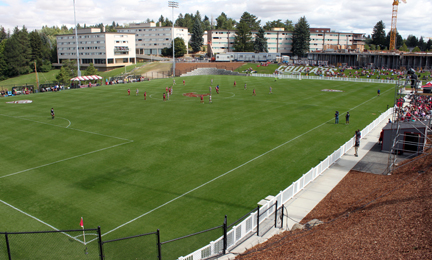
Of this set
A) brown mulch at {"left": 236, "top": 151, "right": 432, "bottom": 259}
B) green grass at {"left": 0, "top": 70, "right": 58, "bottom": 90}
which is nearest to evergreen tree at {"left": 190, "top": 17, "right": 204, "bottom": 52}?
green grass at {"left": 0, "top": 70, "right": 58, "bottom": 90}

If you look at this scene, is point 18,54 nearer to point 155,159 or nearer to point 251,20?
point 251,20

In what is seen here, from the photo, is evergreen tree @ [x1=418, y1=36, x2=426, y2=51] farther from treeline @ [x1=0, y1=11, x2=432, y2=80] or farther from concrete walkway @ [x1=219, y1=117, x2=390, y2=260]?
concrete walkway @ [x1=219, y1=117, x2=390, y2=260]

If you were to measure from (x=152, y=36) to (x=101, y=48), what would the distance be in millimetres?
36168

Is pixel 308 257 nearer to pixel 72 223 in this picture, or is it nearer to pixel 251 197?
pixel 251 197

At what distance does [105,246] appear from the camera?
12.7 m

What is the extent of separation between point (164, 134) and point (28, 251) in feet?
60.5

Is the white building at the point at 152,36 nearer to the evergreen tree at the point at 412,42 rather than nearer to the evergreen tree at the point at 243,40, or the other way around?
the evergreen tree at the point at 243,40

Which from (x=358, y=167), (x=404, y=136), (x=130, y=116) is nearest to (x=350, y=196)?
(x=358, y=167)

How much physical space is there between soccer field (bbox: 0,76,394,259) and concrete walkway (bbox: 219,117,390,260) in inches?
59.9

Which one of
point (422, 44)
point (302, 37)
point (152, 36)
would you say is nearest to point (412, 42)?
point (422, 44)

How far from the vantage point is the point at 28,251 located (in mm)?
12461

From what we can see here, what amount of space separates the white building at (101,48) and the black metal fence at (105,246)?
4517 inches

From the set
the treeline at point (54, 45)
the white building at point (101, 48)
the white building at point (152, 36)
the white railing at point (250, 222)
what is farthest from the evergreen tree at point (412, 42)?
the white railing at point (250, 222)

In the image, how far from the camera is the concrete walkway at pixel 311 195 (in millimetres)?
12469
